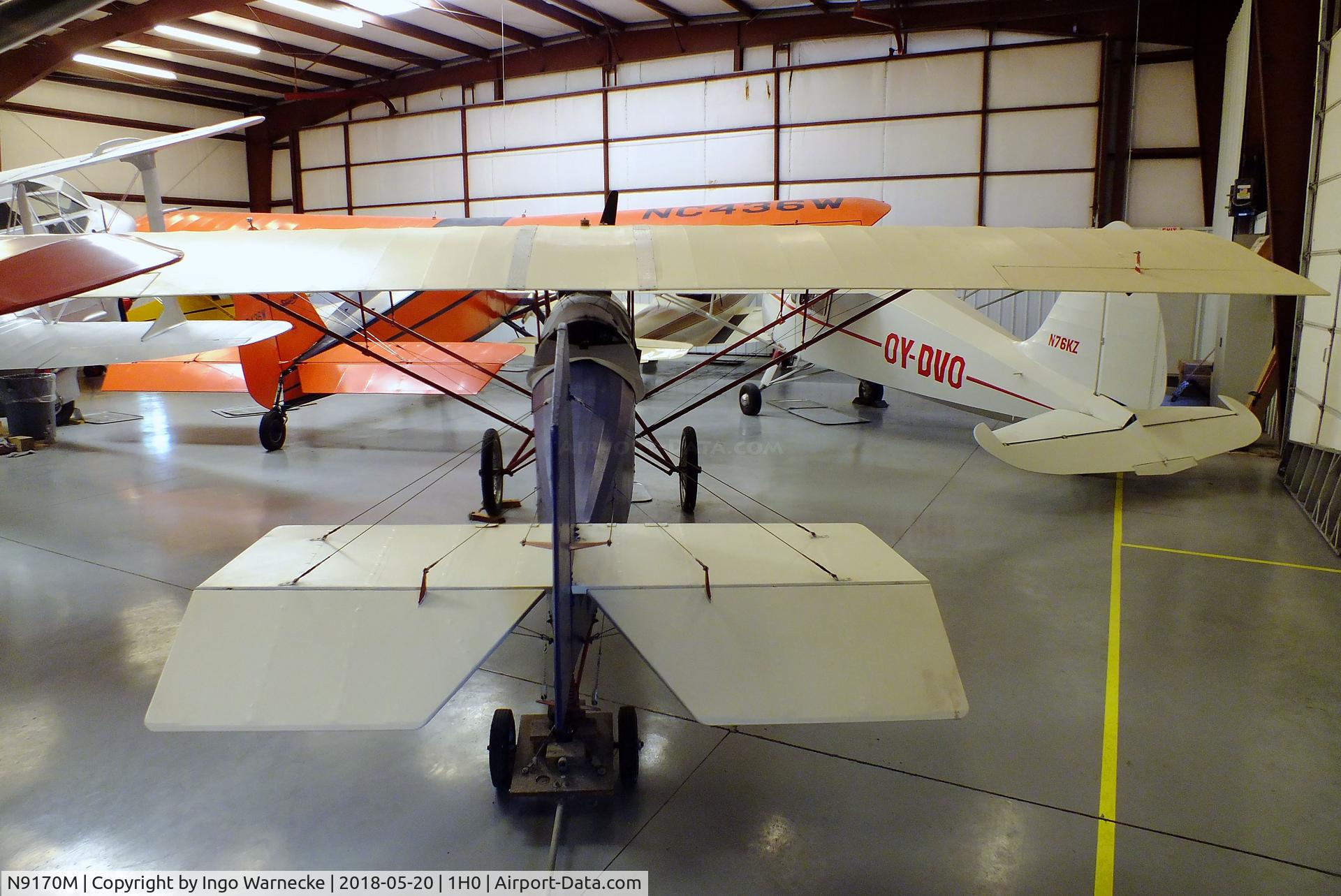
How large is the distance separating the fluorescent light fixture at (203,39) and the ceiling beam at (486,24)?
178 inches

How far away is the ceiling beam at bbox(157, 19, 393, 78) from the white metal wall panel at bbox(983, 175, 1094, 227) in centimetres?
1440

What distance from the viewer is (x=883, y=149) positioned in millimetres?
15414

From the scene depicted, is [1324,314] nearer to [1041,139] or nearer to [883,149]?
[1041,139]

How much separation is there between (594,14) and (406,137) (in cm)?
678

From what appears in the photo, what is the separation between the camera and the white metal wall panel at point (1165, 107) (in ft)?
43.2

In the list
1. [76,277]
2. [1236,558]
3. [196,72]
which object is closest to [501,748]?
[76,277]

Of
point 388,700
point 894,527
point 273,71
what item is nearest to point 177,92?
point 273,71

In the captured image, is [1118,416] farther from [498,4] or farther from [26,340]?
[498,4]

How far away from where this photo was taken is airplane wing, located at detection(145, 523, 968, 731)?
1.88m

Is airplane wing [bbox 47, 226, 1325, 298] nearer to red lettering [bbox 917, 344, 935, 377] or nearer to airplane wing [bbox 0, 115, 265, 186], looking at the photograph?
airplane wing [bbox 0, 115, 265, 186]

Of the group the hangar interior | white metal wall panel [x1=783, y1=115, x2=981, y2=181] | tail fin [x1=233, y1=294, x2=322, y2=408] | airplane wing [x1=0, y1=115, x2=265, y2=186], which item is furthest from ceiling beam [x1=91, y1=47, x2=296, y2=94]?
airplane wing [x1=0, y1=115, x2=265, y2=186]

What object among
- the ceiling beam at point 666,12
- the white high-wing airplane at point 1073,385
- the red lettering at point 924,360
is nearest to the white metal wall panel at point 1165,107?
the white high-wing airplane at point 1073,385

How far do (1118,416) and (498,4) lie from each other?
46.1ft

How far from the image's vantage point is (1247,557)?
4.98 m
